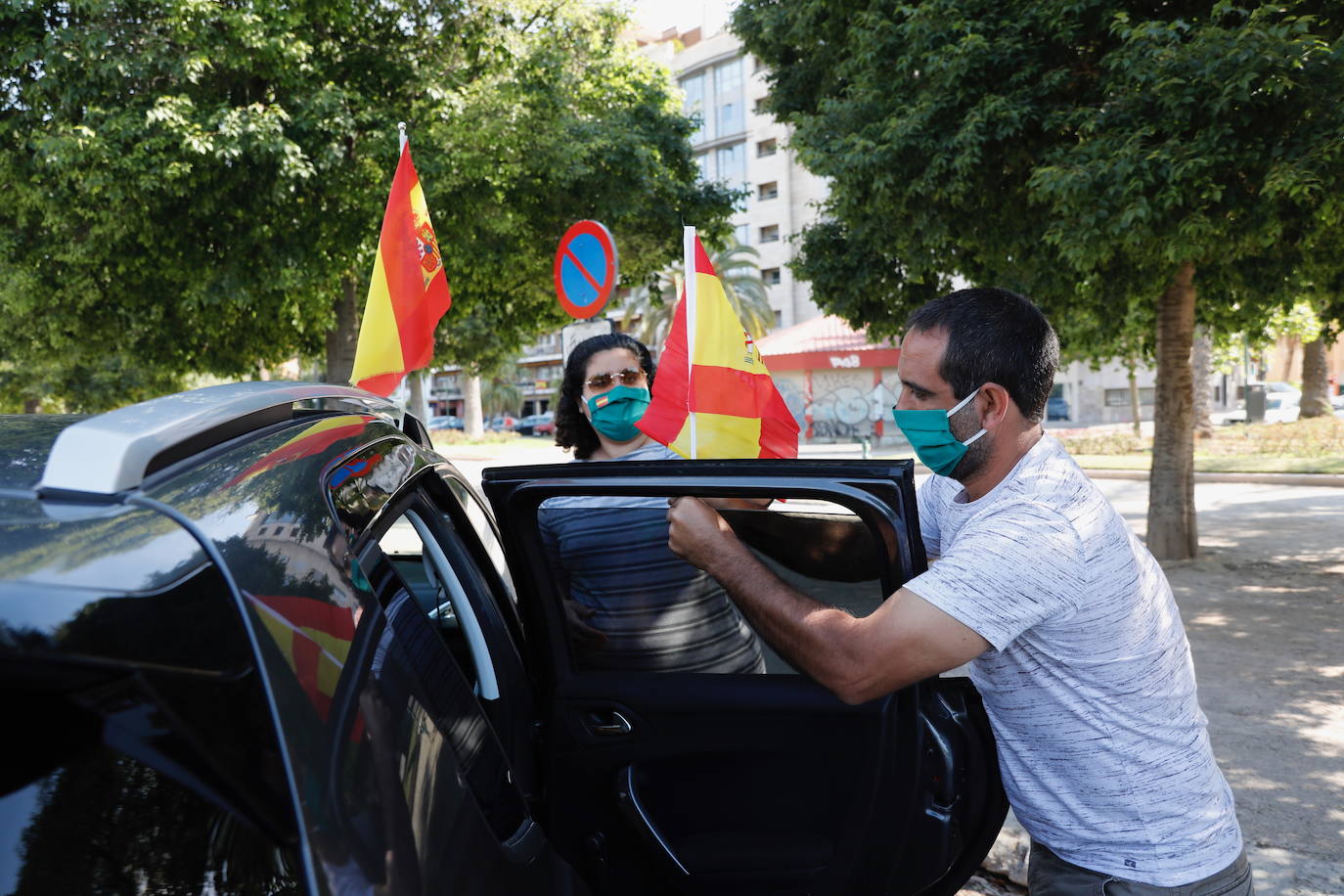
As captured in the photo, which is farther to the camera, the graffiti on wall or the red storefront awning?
the graffiti on wall

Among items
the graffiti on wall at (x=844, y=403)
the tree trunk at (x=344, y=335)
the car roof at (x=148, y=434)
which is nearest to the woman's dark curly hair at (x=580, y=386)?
the car roof at (x=148, y=434)

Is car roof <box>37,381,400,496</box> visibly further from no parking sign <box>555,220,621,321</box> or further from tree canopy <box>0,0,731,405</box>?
tree canopy <box>0,0,731,405</box>

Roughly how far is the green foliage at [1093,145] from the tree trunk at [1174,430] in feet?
0.86

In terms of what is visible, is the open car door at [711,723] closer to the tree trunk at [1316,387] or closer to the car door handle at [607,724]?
the car door handle at [607,724]

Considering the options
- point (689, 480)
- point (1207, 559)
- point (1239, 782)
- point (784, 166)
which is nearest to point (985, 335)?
point (689, 480)

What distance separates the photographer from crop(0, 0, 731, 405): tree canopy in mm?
9625

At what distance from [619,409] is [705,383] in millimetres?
872

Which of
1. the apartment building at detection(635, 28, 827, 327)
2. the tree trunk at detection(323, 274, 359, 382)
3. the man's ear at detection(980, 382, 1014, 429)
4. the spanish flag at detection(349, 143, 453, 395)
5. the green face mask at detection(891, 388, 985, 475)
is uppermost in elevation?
the apartment building at detection(635, 28, 827, 327)

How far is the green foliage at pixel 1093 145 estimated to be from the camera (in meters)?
6.16

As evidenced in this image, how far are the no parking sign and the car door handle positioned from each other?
5731 mm

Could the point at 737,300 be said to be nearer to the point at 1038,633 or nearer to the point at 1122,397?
the point at 1122,397

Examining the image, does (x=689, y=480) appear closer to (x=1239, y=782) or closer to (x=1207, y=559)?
(x=1239, y=782)

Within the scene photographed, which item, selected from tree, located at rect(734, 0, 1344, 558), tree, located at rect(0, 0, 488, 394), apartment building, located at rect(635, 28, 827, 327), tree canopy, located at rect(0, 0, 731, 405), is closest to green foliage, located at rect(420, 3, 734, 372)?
tree canopy, located at rect(0, 0, 731, 405)

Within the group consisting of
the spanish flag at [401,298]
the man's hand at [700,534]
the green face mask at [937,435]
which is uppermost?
the spanish flag at [401,298]
